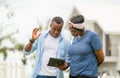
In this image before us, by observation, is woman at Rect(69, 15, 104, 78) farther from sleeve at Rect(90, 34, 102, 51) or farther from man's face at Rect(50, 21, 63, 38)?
man's face at Rect(50, 21, 63, 38)

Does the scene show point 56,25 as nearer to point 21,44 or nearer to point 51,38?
point 51,38

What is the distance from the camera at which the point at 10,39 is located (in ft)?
107

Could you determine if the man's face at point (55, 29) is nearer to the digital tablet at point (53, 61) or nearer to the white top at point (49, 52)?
the white top at point (49, 52)

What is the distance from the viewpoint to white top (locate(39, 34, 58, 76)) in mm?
8867

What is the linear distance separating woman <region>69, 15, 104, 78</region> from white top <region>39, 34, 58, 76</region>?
414mm

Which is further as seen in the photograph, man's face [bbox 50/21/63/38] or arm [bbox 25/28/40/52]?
arm [bbox 25/28/40/52]

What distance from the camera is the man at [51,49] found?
8.84 meters

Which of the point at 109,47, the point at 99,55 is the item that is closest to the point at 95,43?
the point at 99,55

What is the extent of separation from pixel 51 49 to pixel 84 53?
2.21 feet

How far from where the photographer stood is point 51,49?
29.3 ft

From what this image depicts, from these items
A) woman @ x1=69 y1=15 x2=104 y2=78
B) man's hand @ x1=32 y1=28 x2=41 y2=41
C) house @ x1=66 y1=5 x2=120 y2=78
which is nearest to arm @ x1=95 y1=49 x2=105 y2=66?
woman @ x1=69 y1=15 x2=104 y2=78

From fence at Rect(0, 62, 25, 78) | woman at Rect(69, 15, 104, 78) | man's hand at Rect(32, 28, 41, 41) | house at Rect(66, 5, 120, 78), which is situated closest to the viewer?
woman at Rect(69, 15, 104, 78)

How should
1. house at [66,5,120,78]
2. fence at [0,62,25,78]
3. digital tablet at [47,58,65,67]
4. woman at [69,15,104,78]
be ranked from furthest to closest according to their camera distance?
house at [66,5,120,78] < fence at [0,62,25,78] < digital tablet at [47,58,65,67] < woman at [69,15,104,78]

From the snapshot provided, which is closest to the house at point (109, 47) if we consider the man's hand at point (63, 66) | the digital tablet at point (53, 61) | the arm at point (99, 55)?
the man's hand at point (63, 66)
